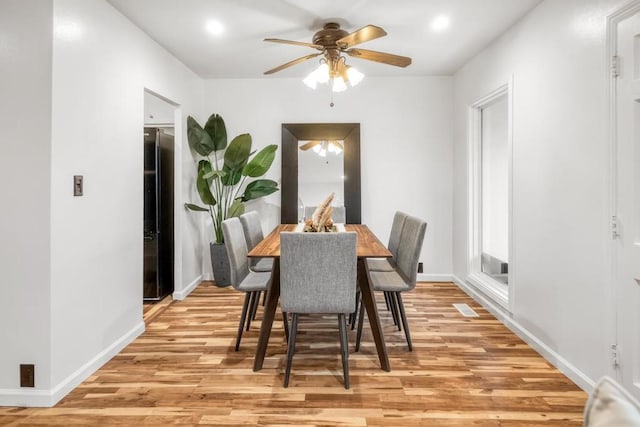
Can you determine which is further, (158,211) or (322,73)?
(158,211)

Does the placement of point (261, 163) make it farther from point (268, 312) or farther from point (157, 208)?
point (268, 312)

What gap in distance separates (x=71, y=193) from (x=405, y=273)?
2.23m

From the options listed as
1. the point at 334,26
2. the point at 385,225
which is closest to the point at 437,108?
the point at 385,225

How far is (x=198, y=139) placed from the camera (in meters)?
4.14

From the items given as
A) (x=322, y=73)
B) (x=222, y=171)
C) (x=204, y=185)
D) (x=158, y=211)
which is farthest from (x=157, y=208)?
(x=322, y=73)

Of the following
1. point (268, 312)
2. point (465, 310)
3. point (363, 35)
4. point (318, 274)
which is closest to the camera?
point (318, 274)

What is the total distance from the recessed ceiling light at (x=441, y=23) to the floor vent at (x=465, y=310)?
8.18ft

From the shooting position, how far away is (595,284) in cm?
211

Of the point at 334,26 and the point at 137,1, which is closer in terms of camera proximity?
the point at 137,1

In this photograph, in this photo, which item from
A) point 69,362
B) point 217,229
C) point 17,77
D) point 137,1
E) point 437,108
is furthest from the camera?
point 437,108

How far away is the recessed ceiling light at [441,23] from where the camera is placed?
9.52ft

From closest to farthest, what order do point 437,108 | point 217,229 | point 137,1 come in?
1. point 137,1
2. point 217,229
3. point 437,108

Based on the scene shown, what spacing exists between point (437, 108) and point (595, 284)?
9.76 feet

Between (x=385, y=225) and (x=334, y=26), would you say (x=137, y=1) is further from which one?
(x=385, y=225)
